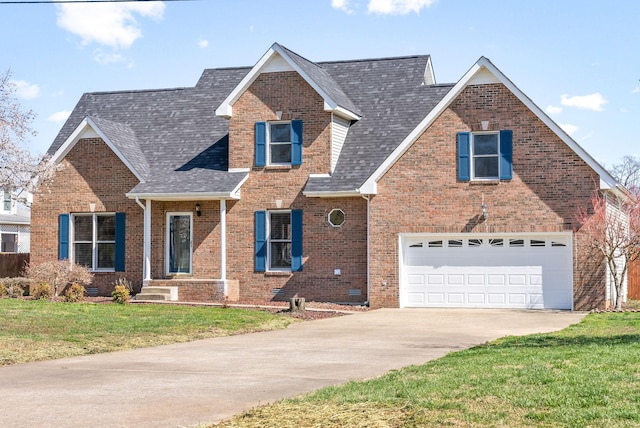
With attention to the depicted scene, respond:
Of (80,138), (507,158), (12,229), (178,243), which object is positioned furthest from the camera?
(12,229)

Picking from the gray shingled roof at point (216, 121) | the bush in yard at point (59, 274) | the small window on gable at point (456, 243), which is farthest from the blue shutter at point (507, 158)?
the bush in yard at point (59, 274)

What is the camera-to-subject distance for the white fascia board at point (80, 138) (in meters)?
29.2

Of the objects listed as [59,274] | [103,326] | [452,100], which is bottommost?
[103,326]

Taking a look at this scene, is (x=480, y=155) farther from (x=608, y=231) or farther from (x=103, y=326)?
(x=103, y=326)

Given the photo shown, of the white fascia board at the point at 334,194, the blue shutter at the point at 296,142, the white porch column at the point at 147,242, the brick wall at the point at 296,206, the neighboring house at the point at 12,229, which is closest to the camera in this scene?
the white fascia board at the point at 334,194

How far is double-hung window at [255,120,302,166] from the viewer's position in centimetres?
2817

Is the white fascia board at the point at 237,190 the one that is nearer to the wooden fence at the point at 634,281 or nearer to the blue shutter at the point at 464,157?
the blue shutter at the point at 464,157

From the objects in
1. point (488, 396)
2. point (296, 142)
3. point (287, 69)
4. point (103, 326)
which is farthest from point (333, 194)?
point (488, 396)

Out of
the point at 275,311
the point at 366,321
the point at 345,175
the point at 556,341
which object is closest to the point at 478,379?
the point at 556,341

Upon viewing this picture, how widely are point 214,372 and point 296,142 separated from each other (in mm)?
15945

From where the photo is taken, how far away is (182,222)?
1149 inches

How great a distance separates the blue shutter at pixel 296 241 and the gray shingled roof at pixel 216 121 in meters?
1.08

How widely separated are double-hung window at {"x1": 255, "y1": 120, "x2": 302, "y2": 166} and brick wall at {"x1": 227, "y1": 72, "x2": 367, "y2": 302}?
0.22 metres

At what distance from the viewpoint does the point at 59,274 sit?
27.5m
